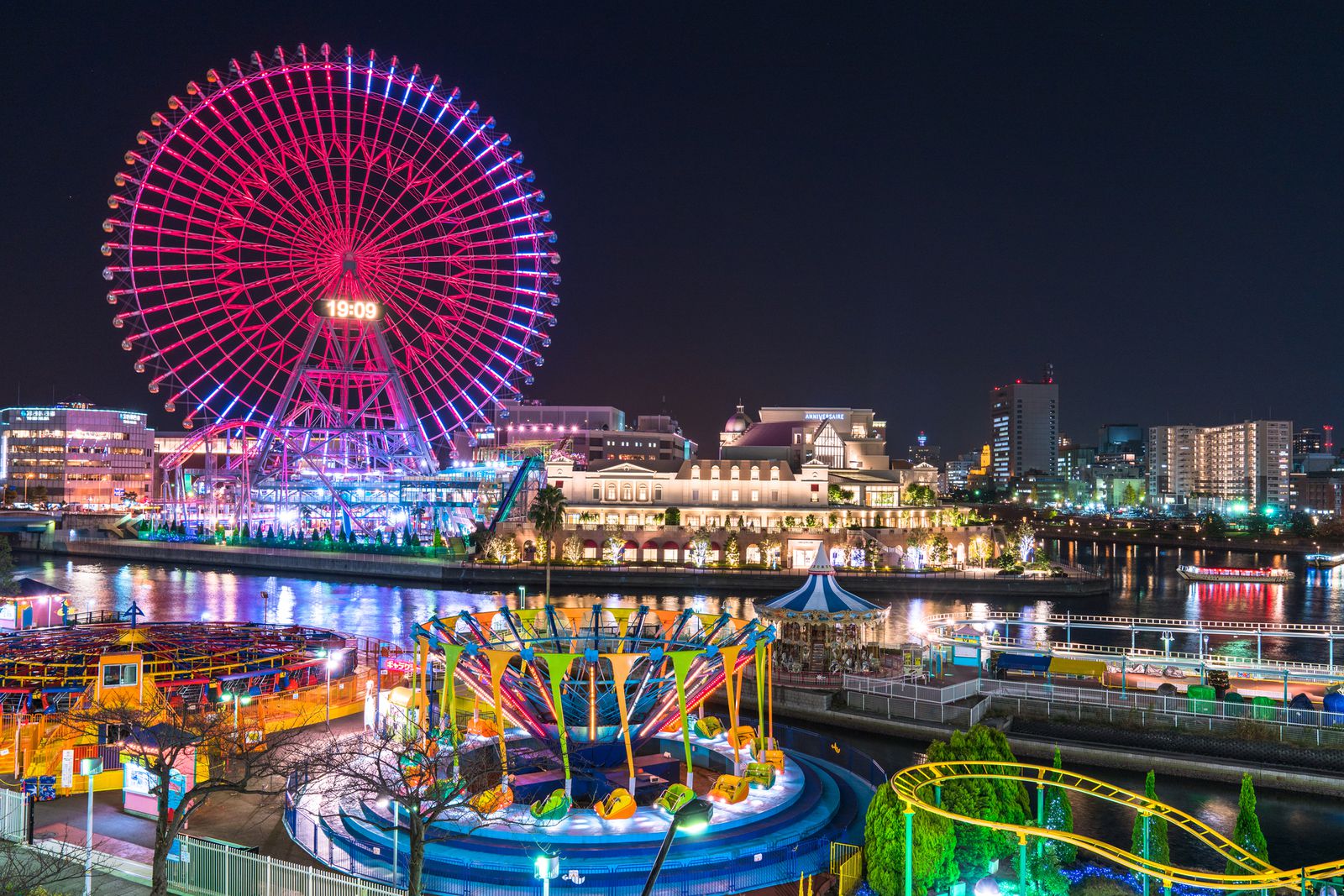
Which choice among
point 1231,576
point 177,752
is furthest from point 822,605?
point 1231,576

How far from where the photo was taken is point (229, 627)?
94.2ft

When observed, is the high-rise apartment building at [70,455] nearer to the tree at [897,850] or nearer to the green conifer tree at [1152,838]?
the tree at [897,850]

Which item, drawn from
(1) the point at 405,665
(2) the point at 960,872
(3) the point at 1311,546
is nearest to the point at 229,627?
(1) the point at 405,665

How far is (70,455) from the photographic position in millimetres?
128125

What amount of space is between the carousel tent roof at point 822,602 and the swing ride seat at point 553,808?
15.2 meters

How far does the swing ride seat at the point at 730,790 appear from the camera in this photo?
16.8 metres

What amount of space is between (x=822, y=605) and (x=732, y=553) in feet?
129

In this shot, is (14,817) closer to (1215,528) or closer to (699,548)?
(699,548)

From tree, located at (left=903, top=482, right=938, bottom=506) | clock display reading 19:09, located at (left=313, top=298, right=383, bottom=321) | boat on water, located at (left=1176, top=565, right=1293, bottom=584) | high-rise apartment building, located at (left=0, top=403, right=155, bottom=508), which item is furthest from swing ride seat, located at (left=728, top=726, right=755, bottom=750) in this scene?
high-rise apartment building, located at (left=0, top=403, right=155, bottom=508)

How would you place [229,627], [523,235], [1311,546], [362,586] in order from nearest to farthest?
[229,627] → [523,235] → [362,586] → [1311,546]

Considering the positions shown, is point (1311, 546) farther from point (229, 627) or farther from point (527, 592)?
point (229, 627)

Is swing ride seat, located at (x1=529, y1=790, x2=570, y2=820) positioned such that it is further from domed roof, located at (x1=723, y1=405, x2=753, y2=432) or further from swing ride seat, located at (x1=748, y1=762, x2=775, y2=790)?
domed roof, located at (x1=723, y1=405, x2=753, y2=432)

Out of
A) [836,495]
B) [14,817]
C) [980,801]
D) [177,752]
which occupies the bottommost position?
[14,817]

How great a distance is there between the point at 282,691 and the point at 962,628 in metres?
21.1
